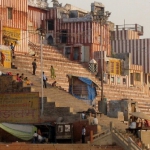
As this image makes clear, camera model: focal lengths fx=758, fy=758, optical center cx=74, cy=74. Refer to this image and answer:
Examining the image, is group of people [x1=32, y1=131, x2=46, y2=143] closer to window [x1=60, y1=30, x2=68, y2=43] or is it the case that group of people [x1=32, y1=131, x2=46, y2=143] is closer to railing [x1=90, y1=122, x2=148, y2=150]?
railing [x1=90, y1=122, x2=148, y2=150]

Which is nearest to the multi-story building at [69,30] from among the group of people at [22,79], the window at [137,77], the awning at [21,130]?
the window at [137,77]

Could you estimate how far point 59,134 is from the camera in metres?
36.2

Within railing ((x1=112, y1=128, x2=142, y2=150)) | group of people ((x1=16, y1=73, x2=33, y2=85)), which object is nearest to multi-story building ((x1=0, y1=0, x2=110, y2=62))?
group of people ((x1=16, y1=73, x2=33, y2=85))

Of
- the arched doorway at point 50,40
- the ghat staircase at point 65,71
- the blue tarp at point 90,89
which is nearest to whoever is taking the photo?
the blue tarp at point 90,89

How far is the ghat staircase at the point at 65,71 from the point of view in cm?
4644

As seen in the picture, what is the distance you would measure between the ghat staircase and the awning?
785 cm

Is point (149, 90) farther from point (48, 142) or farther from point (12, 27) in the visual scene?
point (48, 142)

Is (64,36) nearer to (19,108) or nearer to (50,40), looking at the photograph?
(50,40)

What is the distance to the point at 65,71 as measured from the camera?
4962cm

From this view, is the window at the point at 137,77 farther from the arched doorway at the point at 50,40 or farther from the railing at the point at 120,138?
the railing at the point at 120,138

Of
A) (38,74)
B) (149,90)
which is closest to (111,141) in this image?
(38,74)

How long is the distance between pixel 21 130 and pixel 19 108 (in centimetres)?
158

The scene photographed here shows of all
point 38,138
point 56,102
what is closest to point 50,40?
point 56,102

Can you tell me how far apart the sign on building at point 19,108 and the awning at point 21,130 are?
65cm
